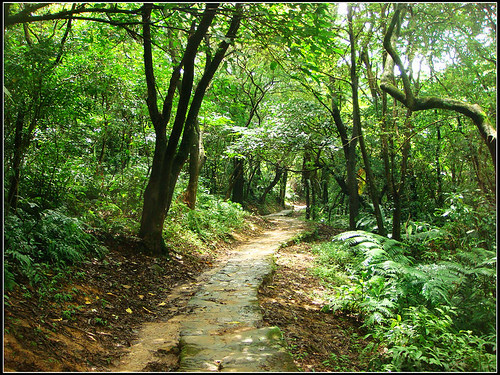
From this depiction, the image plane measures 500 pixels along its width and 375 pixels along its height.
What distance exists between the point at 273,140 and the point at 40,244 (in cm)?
998

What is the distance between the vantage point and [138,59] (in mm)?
11391

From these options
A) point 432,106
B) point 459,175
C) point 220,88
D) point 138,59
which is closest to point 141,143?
point 138,59

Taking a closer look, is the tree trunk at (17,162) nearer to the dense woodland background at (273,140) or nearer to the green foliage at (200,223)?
the dense woodland background at (273,140)

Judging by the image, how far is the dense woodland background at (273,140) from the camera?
15.8 ft

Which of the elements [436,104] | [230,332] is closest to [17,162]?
[230,332]

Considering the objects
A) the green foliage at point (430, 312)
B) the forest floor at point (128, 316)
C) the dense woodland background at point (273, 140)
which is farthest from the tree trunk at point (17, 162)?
the green foliage at point (430, 312)

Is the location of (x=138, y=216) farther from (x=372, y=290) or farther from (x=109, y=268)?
(x=372, y=290)

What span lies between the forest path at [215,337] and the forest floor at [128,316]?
60 mm

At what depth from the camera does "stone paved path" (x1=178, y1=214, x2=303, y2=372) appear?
347cm

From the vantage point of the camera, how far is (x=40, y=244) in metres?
5.22

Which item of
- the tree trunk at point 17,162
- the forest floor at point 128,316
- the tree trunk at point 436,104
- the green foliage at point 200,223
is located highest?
A: the tree trunk at point 436,104

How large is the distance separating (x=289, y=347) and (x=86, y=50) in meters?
6.85

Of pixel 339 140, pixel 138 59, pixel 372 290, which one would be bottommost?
pixel 372 290

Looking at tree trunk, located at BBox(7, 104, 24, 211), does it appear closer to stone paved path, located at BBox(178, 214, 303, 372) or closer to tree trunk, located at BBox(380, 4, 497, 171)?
stone paved path, located at BBox(178, 214, 303, 372)
